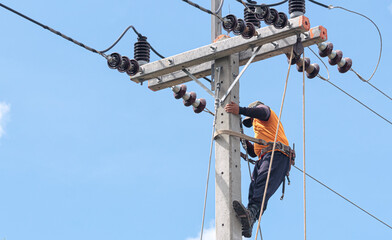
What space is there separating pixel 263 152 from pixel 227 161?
0.90 meters

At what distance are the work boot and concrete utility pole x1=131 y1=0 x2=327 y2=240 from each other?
0.06m

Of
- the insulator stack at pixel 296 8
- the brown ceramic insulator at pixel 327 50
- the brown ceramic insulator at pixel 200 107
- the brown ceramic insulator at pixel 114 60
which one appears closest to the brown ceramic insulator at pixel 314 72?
the brown ceramic insulator at pixel 327 50

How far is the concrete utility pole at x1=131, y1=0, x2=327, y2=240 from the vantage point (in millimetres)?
11805

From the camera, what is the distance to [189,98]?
13891 millimetres

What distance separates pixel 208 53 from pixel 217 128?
943mm

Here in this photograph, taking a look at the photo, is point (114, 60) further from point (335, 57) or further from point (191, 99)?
point (335, 57)

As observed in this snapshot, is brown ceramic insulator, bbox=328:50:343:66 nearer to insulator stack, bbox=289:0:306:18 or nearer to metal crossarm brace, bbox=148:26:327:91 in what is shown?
metal crossarm brace, bbox=148:26:327:91

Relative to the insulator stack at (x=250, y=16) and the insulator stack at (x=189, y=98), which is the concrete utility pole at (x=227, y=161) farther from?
the insulator stack at (x=189, y=98)

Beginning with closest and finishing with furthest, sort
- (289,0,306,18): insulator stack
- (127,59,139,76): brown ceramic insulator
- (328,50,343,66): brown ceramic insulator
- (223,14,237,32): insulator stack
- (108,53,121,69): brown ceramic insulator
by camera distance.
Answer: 1. (223,14,237,32): insulator stack
2. (289,0,306,18): insulator stack
3. (108,53,121,69): brown ceramic insulator
4. (127,59,139,76): brown ceramic insulator
5. (328,50,343,66): brown ceramic insulator

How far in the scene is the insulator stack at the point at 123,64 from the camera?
12.6 meters

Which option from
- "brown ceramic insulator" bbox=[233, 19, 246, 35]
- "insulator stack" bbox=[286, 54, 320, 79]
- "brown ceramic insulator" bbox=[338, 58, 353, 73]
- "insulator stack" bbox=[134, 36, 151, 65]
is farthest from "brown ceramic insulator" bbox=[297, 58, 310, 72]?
"insulator stack" bbox=[134, 36, 151, 65]

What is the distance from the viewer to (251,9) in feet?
39.5

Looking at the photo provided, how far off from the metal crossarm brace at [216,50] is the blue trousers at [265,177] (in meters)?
1.43

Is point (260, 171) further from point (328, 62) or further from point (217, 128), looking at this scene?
point (328, 62)
